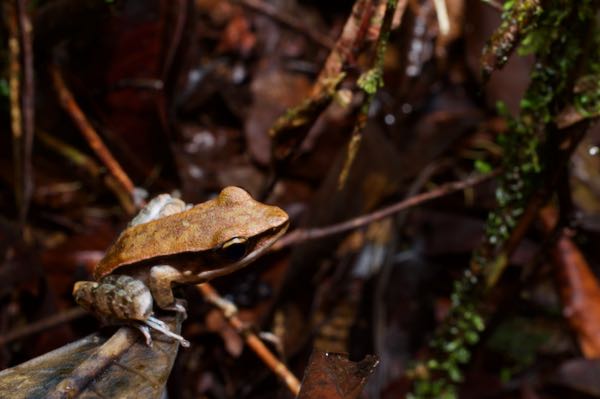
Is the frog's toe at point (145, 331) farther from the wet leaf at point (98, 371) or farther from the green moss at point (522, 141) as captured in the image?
the green moss at point (522, 141)

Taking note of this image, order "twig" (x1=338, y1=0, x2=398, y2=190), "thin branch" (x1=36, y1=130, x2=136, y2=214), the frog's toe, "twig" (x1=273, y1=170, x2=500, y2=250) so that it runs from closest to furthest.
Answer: the frog's toe
"twig" (x1=338, y1=0, x2=398, y2=190)
"twig" (x1=273, y1=170, x2=500, y2=250)
"thin branch" (x1=36, y1=130, x2=136, y2=214)

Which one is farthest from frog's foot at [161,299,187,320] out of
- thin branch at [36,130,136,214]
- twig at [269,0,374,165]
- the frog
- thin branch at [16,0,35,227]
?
thin branch at [36,130,136,214]

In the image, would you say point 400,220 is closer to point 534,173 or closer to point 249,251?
point 534,173

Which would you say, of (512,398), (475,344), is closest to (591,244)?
(475,344)

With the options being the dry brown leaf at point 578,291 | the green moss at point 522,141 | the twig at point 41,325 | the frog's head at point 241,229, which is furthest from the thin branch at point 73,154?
the dry brown leaf at point 578,291

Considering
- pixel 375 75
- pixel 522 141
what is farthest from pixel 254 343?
pixel 522 141

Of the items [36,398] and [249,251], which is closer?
[36,398]

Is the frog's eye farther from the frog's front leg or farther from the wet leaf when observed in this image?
the wet leaf
